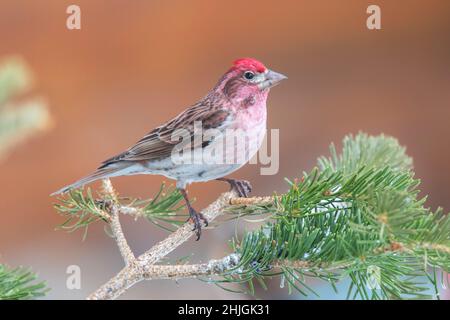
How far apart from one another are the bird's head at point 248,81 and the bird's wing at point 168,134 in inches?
2.9

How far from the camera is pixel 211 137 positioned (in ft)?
4.70

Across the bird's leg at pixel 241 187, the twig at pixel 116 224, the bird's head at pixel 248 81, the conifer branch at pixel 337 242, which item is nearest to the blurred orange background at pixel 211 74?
the bird's head at pixel 248 81

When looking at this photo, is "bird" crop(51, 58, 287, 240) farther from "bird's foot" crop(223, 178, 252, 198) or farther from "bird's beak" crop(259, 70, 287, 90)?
"bird's foot" crop(223, 178, 252, 198)

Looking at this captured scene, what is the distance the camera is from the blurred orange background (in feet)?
10.3

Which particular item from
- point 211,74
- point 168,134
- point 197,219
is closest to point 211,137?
point 168,134

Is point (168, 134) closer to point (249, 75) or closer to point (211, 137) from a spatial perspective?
point (211, 137)

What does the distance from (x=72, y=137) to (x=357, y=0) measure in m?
1.80

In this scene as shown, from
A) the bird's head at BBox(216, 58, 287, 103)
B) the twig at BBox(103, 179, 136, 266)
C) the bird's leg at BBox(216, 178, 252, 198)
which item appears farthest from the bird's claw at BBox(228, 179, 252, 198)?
the bird's head at BBox(216, 58, 287, 103)

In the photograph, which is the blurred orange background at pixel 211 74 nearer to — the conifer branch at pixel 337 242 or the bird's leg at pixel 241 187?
the bird's leg at pixel 241 187

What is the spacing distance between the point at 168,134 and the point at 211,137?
0.12m

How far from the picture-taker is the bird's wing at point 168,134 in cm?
145

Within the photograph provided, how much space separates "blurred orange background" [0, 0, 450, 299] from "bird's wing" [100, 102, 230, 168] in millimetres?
1498
